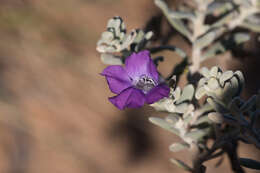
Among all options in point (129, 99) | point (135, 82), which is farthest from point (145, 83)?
point (129, 99)

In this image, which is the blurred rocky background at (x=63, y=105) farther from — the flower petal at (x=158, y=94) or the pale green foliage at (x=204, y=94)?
the flower petal at (x=158, y=94)

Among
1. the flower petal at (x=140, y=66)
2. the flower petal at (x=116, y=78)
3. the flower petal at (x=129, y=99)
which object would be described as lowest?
the flower petal at (x=129, y=99)

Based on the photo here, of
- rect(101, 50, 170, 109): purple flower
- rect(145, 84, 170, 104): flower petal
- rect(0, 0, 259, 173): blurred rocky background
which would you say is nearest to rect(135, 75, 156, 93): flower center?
rect(101, 50, 170, 109): purple flower

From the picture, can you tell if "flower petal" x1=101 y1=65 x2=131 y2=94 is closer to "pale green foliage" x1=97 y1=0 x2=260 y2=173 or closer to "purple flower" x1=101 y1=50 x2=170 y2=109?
"purple flower" x1=101 y1=50 x2=170 y2=109

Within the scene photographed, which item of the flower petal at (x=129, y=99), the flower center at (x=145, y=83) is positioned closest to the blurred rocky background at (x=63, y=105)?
the flower center at (x=145, y=83)

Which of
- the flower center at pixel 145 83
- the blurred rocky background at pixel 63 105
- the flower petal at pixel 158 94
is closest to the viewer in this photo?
the flower petal at pixel 158 94

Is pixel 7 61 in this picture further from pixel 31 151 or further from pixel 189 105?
pixel 189 105
